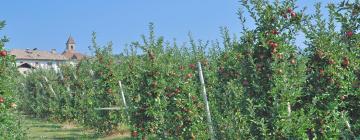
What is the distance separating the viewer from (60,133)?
776 inches

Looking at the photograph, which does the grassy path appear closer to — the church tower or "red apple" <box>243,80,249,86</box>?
"red apple" <box>243,80,249,86</box>

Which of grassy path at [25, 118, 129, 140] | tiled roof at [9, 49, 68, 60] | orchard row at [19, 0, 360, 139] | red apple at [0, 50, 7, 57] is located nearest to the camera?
orchard row at [19, 0, 360, 139]

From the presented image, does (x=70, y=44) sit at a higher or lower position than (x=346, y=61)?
higher

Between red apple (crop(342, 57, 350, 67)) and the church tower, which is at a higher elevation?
the church tower

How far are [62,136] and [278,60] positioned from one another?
12.7 m

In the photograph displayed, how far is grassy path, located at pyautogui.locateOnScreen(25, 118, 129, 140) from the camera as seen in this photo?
58.1 feet

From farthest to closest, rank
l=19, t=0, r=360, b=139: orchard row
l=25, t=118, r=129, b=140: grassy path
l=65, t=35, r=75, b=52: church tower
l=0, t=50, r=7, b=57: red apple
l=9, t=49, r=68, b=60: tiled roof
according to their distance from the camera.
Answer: l=65, t=35, r=75, b=52: church tower, l=9, t=49, r=68, b=60: tiled roof, l=25, t=118, r=129, b=140: grassy path, l=0, t=50, r=7, b=57: red apple, l=19, t=0, r=360, b=139: orchard row

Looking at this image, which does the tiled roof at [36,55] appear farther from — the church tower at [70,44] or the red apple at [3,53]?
the red apple at [3,53]

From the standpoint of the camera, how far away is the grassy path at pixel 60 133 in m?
17.7

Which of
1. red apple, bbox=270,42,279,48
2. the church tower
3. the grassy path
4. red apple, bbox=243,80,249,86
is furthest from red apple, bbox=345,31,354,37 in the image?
the church tower

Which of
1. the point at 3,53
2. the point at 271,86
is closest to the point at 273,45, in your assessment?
the point at 271,86

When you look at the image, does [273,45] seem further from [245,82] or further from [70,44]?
[70,44]

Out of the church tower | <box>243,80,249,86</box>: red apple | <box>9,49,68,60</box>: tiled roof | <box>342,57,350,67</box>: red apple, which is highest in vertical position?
the church tower

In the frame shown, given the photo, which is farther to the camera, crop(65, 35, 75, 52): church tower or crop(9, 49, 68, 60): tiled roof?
crop(65, 35, 75, 52): church tower
